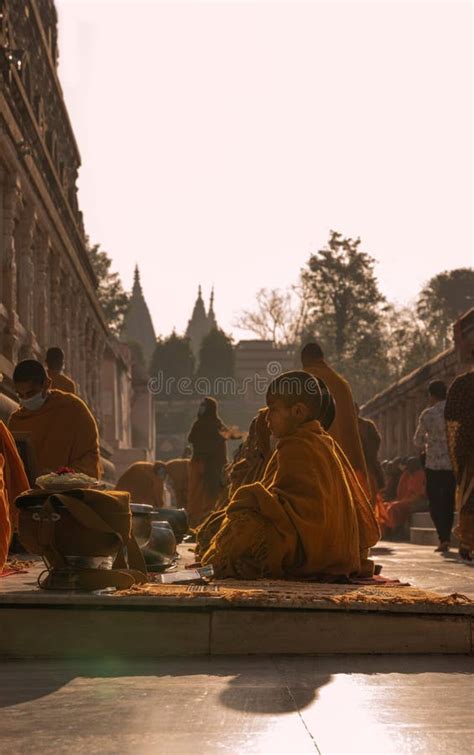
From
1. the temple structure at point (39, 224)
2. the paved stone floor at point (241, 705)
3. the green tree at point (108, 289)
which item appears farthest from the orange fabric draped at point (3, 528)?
the green tree at point (108, 289)

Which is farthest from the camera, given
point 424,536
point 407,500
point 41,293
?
point 41,293

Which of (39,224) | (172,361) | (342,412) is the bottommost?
(342,412)

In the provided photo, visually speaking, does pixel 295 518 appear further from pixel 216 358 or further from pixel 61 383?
pixel 216 358

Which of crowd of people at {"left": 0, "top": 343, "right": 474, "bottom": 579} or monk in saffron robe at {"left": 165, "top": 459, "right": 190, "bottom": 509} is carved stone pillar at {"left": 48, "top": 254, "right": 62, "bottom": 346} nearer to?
monk in saffron robe at {"left": 165, "top": 459, "right": 190, "bottom": 509}

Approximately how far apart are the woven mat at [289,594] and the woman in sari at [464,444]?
173 inches

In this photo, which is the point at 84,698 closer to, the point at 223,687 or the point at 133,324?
the point at 223,687

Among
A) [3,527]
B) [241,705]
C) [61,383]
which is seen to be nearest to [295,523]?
[3,527]

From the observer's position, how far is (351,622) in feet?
16.0

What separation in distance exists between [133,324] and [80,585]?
105551mm

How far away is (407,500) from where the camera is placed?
18.8 m

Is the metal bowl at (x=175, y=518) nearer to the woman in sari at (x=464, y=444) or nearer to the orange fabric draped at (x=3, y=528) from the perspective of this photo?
the woman in sari at (x=464, y=444)

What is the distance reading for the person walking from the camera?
1273 centimetres

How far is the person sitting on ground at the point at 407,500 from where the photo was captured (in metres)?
18.6

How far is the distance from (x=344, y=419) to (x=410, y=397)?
777 inches
